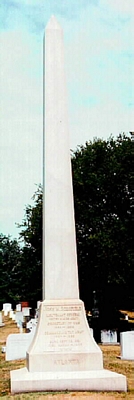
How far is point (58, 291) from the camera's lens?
30.4 feet

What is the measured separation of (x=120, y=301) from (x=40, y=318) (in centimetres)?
1436

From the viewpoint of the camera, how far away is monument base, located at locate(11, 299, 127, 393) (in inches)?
315

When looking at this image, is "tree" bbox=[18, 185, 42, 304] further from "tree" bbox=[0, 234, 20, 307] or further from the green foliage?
"tree" bbox=[0, 234, 20, 307]

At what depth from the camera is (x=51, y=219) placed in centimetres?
957

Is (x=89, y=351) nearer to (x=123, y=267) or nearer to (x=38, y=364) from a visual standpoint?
(x=38, y=364)

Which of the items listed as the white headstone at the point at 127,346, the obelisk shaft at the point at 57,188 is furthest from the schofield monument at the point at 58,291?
the white headstone at the point at 127,346

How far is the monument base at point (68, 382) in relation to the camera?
→ 7.92 m

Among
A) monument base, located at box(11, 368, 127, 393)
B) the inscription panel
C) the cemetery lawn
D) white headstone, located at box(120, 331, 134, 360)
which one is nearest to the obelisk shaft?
the inscription panel

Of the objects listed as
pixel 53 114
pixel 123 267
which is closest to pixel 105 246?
pixel 123 267

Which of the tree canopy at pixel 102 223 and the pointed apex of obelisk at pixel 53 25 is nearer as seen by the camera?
the pointed apex of obelisk at pixel 53 25

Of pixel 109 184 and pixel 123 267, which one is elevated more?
pixel 109 184

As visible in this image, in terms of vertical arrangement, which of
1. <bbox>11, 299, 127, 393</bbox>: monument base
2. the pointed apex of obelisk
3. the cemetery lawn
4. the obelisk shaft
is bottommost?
the cemetery lawn

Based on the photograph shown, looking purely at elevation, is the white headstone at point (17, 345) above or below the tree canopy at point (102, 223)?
below

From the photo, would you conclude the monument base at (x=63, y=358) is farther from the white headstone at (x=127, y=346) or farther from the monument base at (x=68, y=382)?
the white headstone at (x=127, y=346)
